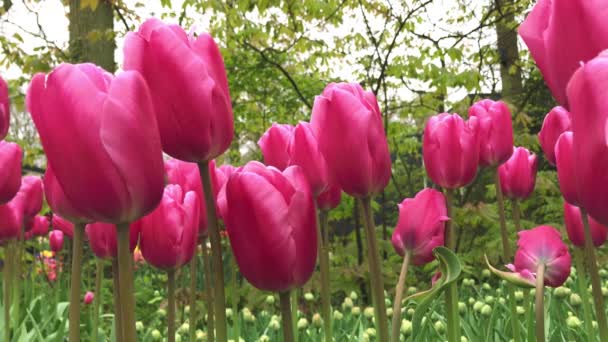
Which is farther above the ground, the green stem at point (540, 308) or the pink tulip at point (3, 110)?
the pink tulip at point (3, 110)

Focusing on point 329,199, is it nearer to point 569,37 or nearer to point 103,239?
point 103,239

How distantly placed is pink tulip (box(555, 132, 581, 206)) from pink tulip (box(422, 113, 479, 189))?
0.43 m

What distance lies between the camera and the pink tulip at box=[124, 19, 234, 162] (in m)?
0.67

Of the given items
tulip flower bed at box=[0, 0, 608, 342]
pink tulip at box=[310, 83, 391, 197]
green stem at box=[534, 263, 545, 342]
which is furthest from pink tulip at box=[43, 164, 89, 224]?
green stem at box=[534, 263, 545, 342]

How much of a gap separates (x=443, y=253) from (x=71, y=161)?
431 mm

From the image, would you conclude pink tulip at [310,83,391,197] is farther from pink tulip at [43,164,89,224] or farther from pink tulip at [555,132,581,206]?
pink tulip at [43,164,89,224]

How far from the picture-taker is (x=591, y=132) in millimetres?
539

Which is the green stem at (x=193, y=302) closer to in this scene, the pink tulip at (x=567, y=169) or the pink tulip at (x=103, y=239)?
the pink tulip at (x=103, y=239)

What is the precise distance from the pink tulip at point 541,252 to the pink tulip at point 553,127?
0.30 metres

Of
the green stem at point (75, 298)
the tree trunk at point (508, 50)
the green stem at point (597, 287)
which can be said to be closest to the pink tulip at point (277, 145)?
the green stem at point (75, 298)

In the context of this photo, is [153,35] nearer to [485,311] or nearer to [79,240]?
[79,240]

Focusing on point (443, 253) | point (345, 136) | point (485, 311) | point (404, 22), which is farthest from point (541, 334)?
point (404, 22)

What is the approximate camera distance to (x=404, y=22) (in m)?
4.23

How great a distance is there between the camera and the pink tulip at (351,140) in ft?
2.87
